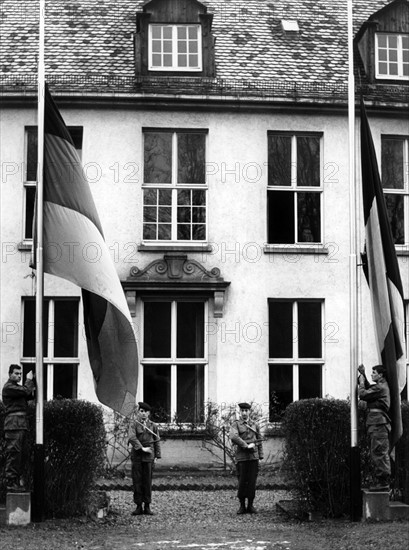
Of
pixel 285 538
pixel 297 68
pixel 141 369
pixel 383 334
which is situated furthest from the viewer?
pixel 297 68

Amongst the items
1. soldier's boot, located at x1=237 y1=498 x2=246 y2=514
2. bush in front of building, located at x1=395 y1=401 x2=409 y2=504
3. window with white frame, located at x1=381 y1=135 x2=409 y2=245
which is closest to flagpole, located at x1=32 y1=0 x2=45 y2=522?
soldier's boot, located at x1=237 y1=498 x2=246 y2=514

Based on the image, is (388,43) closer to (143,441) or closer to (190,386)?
(190,386)

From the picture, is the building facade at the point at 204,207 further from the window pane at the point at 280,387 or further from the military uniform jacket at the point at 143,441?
the military uniform jacket at the point at 143,441

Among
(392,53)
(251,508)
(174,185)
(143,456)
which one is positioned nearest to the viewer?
(251,508)

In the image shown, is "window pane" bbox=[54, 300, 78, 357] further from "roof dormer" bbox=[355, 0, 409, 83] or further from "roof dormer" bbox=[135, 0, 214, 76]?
"roof dormer" bbox=[355, 0, 409, 83]

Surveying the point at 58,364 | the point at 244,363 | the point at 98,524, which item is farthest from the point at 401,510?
the point at 58,364

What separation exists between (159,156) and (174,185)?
698 mm

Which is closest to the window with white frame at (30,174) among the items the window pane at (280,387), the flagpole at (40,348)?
the window pane at (280,387)

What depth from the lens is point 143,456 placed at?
1681cm

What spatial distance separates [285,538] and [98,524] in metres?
2.70

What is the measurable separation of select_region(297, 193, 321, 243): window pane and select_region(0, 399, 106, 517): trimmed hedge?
955 cm

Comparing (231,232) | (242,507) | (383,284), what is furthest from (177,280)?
(383,284)

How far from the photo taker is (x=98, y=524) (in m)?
15.0

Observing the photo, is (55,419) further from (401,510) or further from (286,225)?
(286,225)
